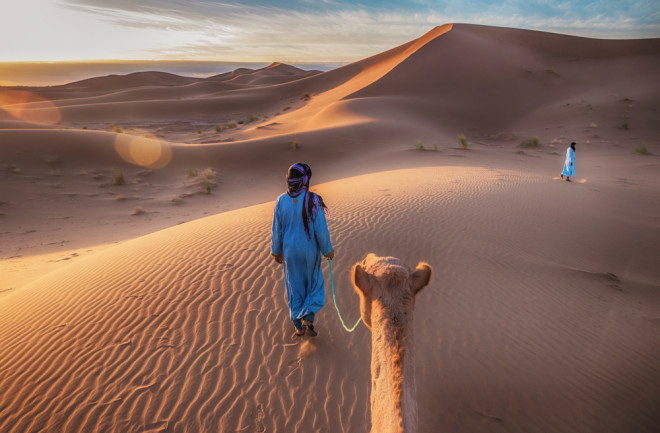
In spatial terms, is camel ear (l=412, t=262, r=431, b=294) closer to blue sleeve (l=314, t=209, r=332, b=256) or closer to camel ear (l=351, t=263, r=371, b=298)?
camel ear (l=351, t=263, r=371, b=298)

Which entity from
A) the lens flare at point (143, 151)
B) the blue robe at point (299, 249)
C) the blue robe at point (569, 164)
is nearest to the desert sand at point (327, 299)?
the blue robe at point (569, 164)

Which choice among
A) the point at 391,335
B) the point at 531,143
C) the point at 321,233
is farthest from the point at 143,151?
the point at 531,143

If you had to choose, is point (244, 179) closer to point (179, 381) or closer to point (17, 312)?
point (17, 312)

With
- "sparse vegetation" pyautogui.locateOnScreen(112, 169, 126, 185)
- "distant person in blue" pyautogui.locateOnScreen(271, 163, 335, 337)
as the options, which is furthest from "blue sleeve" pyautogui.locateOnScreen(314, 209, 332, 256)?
"sparse vegetation" pyautogui.locateOnScreen(112, 169, 126, 185)

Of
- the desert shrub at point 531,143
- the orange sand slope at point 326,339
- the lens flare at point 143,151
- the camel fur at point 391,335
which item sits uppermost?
the camel fur at point 391,335

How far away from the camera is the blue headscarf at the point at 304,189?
361 cm

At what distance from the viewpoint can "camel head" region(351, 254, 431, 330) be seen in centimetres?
167

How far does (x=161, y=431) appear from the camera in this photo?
10.6ft

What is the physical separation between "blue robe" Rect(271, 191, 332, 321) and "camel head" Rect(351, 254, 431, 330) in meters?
2.10

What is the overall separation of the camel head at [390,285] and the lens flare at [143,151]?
19.3 m

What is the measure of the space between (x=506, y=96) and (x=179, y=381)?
131ft

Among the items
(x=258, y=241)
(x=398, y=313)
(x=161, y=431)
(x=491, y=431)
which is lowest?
(x=491, y=431)

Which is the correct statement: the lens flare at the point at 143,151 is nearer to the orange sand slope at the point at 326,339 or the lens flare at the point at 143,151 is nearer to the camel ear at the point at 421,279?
the orange sand slope at the point at 326,339

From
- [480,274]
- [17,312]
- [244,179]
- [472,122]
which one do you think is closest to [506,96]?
[472,122]
